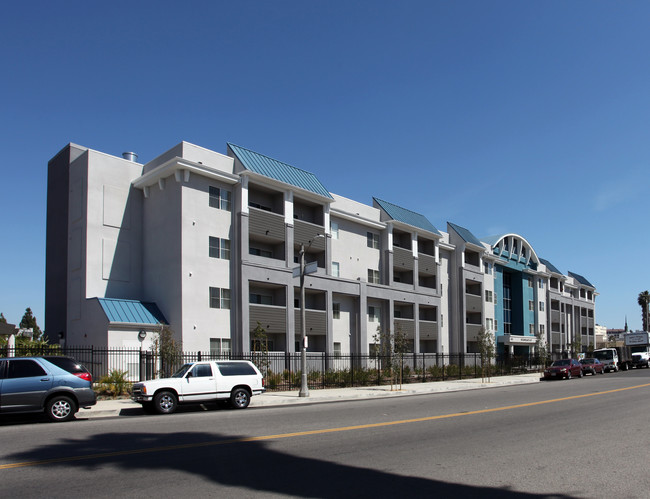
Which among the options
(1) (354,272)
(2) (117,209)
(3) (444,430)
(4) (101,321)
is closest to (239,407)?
(3) (444,430)

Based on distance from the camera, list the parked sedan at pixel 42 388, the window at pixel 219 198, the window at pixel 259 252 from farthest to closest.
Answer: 1. the window at pixel 259 252
2. the window at pixel 219 198
3. the parked sedan at pixel 42 388

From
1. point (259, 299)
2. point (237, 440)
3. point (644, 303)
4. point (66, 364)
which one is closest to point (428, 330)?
point (259, 299)

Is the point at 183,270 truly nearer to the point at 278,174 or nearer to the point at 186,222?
the point at 186,222

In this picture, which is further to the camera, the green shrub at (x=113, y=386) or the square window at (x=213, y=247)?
the square window at (x=213, y=247)

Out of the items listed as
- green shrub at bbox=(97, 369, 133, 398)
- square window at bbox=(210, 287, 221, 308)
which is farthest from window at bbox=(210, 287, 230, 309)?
green shrub at bbox=(97, 369, 133, 398)

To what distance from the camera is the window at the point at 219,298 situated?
34094mm

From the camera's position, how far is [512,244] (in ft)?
226

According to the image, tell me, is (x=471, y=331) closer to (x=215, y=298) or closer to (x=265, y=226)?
(x=265, y=226)

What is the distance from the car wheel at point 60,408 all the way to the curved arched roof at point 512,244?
55.9m

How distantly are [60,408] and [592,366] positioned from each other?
43.7 m

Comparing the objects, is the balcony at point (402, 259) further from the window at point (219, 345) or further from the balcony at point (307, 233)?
the window at point (219, 345)

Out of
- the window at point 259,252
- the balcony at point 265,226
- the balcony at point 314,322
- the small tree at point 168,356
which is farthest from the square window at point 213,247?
the balcony at point 314,322

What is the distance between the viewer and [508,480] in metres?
8.05

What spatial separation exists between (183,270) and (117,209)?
684 centimetres
